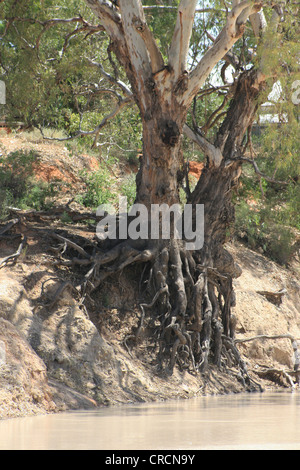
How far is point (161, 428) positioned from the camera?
18.9 ft

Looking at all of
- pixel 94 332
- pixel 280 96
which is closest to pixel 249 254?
pixel 280 96

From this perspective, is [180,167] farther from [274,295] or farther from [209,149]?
[274,295]

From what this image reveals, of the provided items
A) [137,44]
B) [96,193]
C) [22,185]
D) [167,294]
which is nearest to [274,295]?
[96,193]

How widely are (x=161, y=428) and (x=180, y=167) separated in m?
5.98

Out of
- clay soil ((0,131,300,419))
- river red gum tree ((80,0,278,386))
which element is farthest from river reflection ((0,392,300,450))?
river red gum tree ((80,0,278,386))

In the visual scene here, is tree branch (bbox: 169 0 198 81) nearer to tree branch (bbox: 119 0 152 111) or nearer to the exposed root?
tree branch (bbox: 119 0 152 111)

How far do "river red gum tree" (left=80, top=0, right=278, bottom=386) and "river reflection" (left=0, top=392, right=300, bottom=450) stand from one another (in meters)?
2.10

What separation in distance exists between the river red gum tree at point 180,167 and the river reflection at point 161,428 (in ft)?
6.90

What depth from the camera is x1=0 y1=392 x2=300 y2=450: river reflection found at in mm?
4921

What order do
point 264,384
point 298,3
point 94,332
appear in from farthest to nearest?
point 264,384 < point 298,3 < point 94,332

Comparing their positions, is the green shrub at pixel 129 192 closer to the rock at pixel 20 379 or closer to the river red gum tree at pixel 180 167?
the river red gum tree at pixel 180 167

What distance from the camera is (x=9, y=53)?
11758 millimetres

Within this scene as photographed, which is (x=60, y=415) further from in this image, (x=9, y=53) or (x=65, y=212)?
(x=9, y=53)
